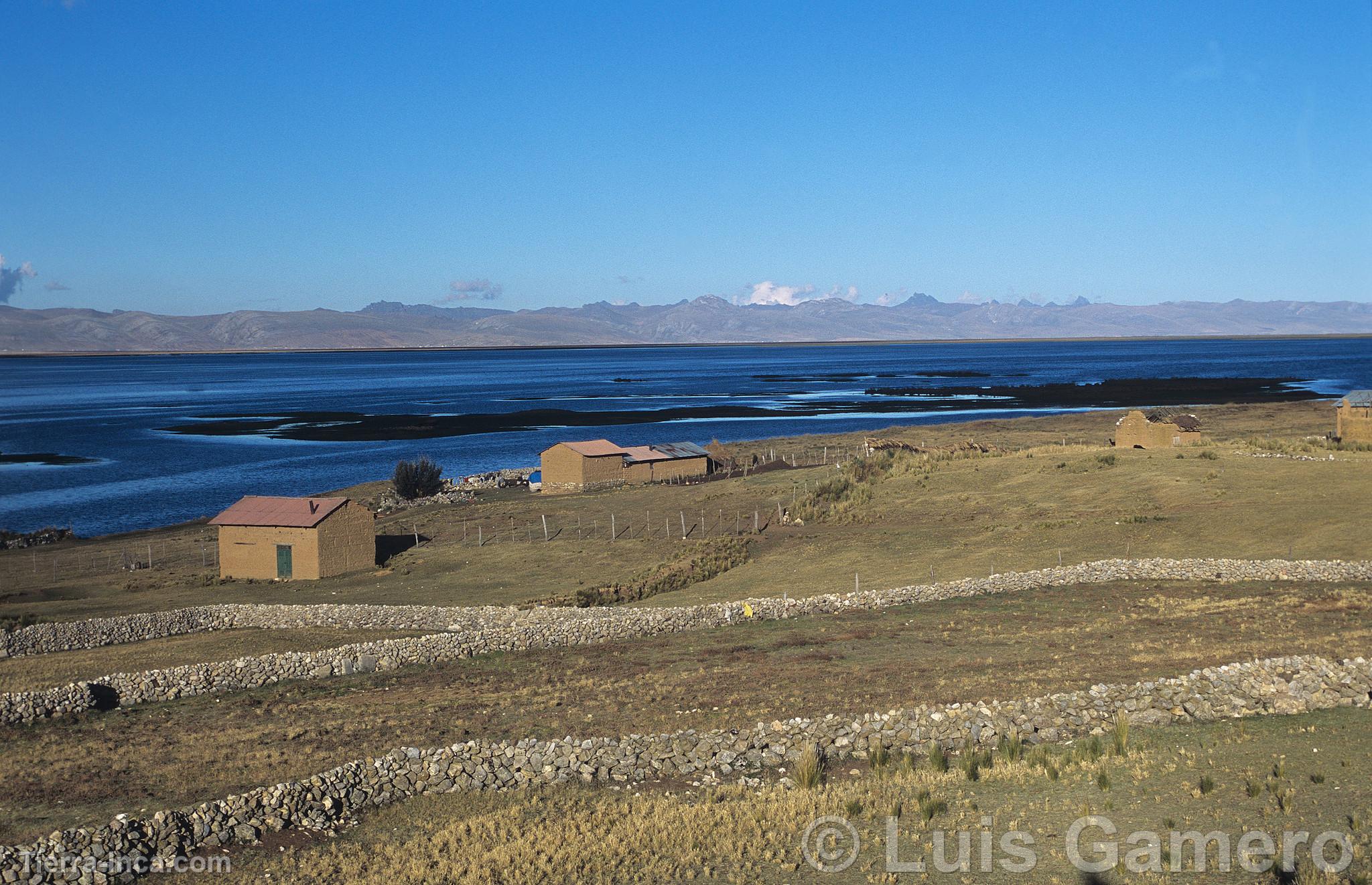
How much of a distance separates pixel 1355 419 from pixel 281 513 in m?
51.5

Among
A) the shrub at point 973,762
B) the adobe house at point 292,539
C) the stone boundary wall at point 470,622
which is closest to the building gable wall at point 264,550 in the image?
the adobe house at point 292,539

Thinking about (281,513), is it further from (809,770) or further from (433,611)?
(809,770)

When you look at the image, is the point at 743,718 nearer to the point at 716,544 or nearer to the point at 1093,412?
the point at 716,544

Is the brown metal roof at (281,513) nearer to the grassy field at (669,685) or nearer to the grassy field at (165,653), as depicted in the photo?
the grassy field at (165,653)

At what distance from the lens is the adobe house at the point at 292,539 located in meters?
42.9

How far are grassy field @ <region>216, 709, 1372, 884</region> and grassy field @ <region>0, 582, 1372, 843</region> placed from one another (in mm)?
3092

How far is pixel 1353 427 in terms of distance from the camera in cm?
5669

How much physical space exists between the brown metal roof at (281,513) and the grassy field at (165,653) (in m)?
9.87

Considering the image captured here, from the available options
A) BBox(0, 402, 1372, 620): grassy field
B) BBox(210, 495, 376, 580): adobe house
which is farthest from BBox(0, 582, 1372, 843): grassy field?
BBox(210, 495, 376, 580): adobe house

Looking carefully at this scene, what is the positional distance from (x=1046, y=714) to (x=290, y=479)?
75203 mm

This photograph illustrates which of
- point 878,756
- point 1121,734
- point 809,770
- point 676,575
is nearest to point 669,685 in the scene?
point 878,756

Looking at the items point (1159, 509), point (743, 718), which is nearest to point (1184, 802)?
point (743, 718)

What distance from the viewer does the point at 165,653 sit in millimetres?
29812

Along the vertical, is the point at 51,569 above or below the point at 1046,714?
below
